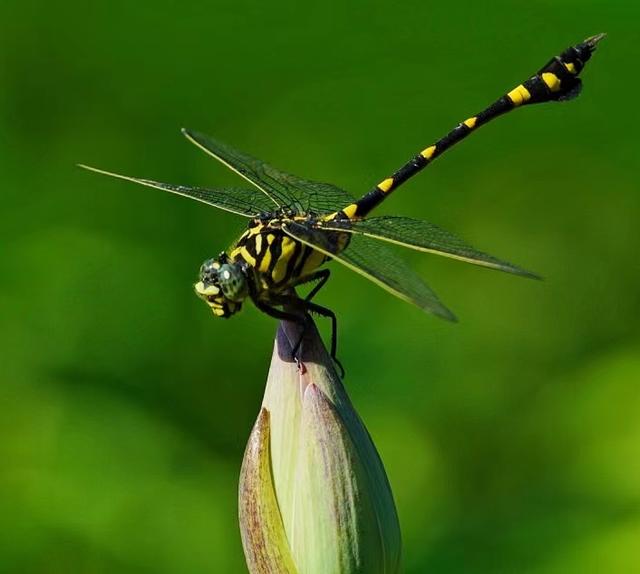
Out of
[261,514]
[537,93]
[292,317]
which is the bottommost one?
[261,514]

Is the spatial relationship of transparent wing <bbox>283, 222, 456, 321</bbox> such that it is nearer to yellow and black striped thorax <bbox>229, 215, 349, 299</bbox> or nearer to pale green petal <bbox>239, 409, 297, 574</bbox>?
yellow and black striped thorax <bbox>229, 215, 349, 299</bbox>

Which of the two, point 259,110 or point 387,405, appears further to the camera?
point 259,110

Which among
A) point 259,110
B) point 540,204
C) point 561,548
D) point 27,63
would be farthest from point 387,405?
point 27,63

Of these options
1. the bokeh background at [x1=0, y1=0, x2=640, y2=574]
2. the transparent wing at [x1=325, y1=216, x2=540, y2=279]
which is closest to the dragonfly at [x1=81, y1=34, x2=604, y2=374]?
the transparent wing at [x1=325, y1=216, x2=540, y2=279]

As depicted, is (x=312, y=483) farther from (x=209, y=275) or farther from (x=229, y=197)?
(x=229, y=197)

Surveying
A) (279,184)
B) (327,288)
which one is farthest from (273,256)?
(327,288)

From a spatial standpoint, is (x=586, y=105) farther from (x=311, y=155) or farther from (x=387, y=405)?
(x=387, y=405)
